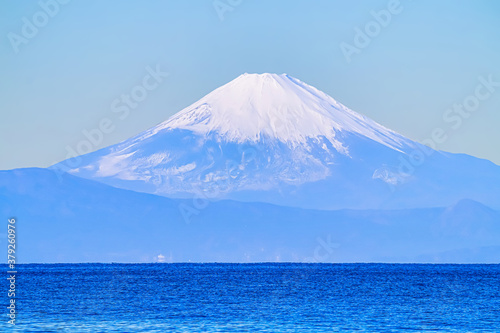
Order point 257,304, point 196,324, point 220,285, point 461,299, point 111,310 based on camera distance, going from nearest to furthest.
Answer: point 196,324
point 111,310
point 257,304
point 461,299
point 220,285

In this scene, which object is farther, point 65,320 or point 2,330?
point 65,320

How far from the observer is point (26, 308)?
71125 millimetres

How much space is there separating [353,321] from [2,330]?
811 inches

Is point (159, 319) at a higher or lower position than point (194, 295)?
lower

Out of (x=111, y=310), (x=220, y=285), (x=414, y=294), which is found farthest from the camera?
(x=220, y=285)

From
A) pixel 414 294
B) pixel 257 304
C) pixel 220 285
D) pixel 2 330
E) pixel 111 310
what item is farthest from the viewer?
pixel 220 285

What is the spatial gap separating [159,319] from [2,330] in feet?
36.1

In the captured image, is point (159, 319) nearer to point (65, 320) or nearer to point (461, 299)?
point (65, 320)

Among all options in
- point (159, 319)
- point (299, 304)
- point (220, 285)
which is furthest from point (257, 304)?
point (220, 285)

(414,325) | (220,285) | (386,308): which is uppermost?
(220,285)

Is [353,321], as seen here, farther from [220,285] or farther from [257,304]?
[220,285]

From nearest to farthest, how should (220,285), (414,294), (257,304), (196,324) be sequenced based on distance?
(196,324), (257,304), (414,294), (220,285)

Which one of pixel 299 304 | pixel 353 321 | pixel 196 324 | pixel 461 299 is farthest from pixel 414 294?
pixel 196 324

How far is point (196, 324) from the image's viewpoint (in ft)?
203
